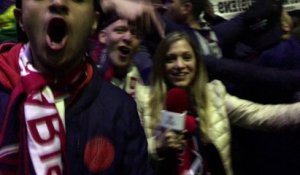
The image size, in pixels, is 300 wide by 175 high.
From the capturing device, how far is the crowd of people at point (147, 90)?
59.0 inches

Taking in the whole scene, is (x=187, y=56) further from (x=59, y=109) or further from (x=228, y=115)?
(x=59, y=109)

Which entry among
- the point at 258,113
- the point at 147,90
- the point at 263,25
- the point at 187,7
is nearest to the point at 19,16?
the point at 147,90

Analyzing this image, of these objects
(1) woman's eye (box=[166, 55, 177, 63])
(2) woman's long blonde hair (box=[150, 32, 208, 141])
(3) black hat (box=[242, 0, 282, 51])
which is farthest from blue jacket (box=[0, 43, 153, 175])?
(3) black hat (box=[242, 0, 282, 51])

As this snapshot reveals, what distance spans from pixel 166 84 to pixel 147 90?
3.8 inches

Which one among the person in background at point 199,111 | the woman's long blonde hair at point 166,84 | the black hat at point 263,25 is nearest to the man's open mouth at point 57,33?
the person in background at point 199,111

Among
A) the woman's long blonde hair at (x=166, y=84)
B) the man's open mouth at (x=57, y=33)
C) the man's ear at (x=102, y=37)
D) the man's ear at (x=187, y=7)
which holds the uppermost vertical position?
the man's open mouth at (x=57, y=33)

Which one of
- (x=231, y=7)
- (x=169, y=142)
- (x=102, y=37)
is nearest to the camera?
(x=169, y=142)

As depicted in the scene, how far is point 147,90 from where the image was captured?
285cm

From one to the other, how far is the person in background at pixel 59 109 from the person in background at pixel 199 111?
0.99m

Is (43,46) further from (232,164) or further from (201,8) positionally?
(201,8)

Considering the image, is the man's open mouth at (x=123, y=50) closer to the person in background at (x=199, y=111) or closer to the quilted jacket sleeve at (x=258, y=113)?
the person in background at (x=199, y=111)

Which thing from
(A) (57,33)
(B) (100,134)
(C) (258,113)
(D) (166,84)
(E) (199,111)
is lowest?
(C) (258,113)

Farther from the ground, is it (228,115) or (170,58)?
(170,58)

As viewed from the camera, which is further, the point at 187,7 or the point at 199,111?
the point at 187,7
